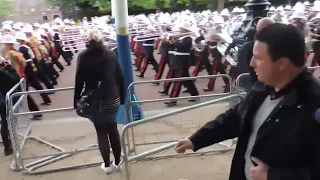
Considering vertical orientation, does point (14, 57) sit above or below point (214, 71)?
above

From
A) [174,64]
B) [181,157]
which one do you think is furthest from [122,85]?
[174,64]

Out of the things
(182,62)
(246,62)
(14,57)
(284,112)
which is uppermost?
(284,112)

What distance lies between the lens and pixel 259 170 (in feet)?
5.11

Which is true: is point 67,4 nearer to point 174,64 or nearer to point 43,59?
point 43,59

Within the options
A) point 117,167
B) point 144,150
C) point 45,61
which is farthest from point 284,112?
point 45,61

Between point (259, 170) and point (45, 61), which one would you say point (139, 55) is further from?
point (259, 170)

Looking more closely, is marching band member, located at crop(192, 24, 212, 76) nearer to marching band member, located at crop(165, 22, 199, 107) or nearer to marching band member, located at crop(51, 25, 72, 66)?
marching band member, located at crop(165, 22, 199, 107)

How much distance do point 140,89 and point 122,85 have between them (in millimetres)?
5641

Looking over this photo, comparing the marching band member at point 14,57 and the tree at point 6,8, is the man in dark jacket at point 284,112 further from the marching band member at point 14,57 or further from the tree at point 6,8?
the tree at point 6,8

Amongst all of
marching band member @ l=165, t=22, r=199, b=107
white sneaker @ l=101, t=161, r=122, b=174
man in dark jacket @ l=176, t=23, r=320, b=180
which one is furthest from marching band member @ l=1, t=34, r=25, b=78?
man in dark jacket @ l=176, t=23, r=320, b=180

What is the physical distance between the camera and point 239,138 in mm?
1771

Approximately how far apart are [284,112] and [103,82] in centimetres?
295

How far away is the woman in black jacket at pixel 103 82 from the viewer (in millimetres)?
4121

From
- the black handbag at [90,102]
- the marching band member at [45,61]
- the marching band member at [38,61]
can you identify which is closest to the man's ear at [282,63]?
the black handbag at [90,102]
